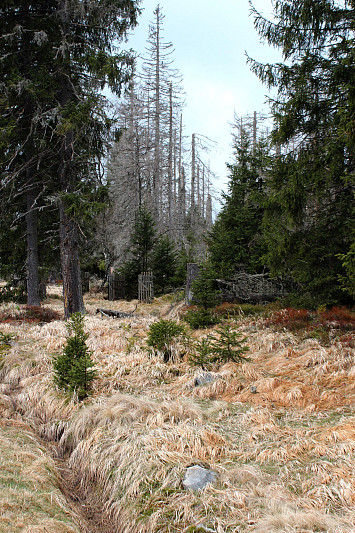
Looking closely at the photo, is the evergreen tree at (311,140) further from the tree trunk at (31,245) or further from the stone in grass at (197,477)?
the tree trunk at (31,245)

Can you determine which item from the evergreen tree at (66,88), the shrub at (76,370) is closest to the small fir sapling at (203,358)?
the shrub at (76,370)

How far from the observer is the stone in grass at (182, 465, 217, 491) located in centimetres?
304

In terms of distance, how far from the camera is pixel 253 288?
36.5 ft

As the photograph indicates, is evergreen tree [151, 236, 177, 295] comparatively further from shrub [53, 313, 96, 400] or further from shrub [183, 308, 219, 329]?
shrub [53, 313, 96, 400]

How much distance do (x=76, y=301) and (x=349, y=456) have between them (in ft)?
29.0

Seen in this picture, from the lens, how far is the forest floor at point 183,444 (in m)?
2.73

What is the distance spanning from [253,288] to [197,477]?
27.5ft

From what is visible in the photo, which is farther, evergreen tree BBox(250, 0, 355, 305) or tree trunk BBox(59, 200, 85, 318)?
tree trunk BBox(59, 200, 85, 318)

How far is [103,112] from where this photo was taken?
10.2 m

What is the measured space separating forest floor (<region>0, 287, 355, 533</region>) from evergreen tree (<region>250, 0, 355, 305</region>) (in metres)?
1.64

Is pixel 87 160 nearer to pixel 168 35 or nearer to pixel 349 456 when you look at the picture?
pixel 349 456

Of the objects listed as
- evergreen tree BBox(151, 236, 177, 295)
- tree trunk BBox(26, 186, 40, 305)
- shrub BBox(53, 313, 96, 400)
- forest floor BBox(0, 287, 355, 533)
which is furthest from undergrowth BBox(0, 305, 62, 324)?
evergreen tree BBox(151, 236, 177, 295)

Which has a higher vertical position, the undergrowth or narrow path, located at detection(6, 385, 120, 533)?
the undergrowth

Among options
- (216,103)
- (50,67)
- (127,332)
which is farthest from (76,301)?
(216,103)
